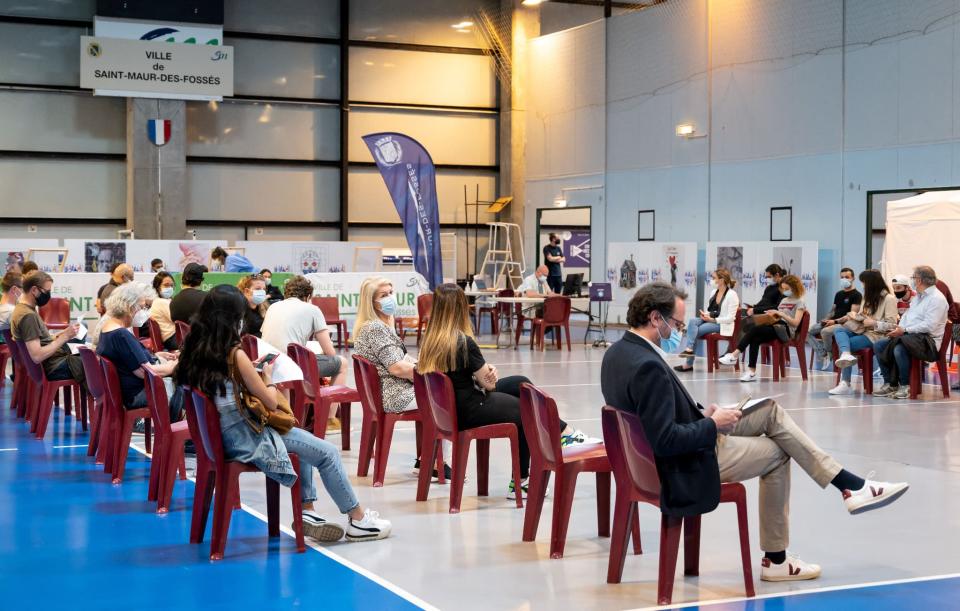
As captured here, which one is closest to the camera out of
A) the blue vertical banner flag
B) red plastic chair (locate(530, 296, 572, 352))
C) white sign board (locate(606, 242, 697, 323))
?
the blue vertical banner flag

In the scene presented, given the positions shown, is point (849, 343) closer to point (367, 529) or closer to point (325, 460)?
point (367, 529)

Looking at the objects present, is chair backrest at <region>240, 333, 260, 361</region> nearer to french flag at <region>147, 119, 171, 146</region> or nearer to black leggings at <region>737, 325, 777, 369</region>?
black leggings at <region>737, 325, 777, 369</region>

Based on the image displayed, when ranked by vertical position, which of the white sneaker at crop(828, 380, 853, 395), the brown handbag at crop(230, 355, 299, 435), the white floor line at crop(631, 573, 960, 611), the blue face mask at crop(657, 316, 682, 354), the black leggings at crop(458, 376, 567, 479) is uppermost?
the blue face mask at crop(657, 316, 682, 354)

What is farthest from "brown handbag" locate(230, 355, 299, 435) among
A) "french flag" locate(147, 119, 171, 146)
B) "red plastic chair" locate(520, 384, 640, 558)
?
"french flag" locate(147, 119, 171, 146)

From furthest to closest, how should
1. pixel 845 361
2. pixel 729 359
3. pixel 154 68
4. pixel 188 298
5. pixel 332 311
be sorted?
pixel 154 68 < pixel 332 311 < pixel 729 359 < pixel 845 361 < pixel 188 298

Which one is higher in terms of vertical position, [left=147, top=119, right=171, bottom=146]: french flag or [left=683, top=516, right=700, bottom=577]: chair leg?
[left=147, top=119, right=171, bottom=146]: french flag

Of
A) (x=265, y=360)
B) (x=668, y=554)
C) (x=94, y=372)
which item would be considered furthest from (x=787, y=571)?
(x=94, y=372)

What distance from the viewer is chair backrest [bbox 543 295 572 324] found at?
15.5 meters

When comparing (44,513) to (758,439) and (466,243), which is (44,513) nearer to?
(758,439)

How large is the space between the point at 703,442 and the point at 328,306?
1197 centimetres

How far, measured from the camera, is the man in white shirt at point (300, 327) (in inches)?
316

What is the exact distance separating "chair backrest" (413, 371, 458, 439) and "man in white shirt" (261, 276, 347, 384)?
7.22ft

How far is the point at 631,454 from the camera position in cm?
425

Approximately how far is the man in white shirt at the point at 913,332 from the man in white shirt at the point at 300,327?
525 centimetres
